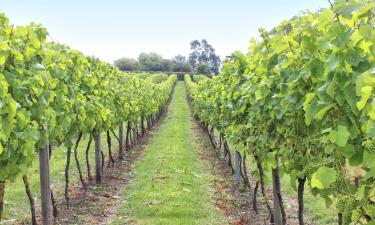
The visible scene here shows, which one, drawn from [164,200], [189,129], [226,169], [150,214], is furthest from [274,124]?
[189,129]

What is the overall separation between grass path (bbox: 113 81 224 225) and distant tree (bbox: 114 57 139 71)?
87.0 metres

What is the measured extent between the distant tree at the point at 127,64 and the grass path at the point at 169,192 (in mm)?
87048

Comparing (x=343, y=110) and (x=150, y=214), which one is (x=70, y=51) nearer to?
(x=150, y=214)

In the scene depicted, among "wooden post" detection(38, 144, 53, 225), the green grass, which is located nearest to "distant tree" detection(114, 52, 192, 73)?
the green grass

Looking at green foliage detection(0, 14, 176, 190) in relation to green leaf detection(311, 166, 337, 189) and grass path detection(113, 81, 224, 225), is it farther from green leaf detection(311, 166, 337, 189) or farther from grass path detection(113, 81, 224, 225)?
green leaf detection(311, 166, 337, 189)

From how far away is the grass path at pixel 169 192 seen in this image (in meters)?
7.20

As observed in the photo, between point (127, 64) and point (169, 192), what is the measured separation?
94323mm

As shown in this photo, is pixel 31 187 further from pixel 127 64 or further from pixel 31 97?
pixel 127 64

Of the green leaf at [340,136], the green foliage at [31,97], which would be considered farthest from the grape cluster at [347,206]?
the green foliage at [31,97]

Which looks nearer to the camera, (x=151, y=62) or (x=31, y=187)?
(x=31, y=187)

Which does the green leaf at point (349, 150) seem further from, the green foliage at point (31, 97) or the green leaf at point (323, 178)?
the green foliage at point (31, 97)

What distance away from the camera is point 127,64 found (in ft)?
332

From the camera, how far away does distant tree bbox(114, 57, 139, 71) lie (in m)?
100

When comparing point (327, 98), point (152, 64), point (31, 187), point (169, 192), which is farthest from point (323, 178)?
point (152, 64)
